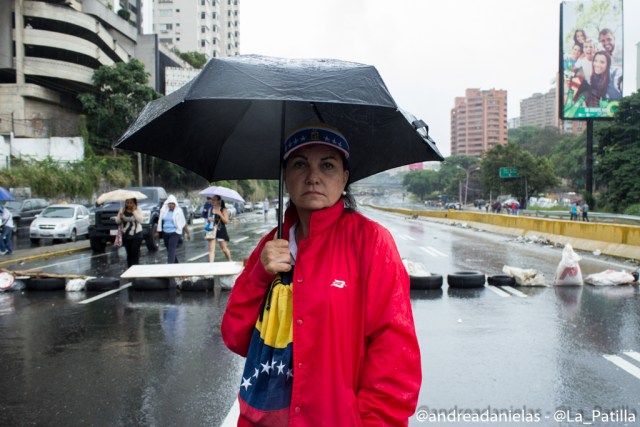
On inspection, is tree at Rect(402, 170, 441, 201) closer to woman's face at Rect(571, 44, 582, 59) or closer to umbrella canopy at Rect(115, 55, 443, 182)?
woman's face at Rect(571, 44, 582, 59)

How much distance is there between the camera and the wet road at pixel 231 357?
413cm

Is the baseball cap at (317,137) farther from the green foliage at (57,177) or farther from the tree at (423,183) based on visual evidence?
the tree at (423,183)

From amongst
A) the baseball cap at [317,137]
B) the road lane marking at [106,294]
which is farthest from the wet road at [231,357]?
the baseball cap at [317,137]

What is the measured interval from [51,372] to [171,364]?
1.16 meters

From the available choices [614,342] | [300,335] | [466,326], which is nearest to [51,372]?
[300,335]

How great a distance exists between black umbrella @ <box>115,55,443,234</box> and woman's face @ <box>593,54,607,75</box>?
43.2 metres

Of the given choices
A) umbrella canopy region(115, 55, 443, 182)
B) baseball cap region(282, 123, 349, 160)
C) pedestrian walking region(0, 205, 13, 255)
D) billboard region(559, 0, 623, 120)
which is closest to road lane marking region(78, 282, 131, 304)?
umbrella canopy region(115, 55, 443, 182)

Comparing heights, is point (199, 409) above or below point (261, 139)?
below

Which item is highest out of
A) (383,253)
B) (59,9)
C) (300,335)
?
(59,9)

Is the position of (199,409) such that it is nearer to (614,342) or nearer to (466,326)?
(466,326)

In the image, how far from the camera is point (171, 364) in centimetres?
535

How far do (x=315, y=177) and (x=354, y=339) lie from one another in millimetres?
668

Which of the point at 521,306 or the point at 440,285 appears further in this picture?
the point at 440,285

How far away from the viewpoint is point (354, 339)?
188cm
